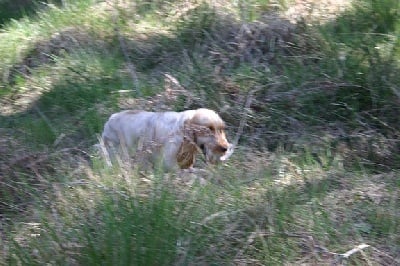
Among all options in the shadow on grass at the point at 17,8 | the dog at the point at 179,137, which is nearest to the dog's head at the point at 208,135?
the dog at the point at 179,137

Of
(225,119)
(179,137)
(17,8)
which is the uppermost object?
(179,137)

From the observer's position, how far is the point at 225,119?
5.88 m

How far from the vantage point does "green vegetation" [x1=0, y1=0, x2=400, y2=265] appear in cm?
396

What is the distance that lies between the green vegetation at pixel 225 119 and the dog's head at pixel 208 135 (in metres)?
0.23

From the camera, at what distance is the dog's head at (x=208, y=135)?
500 centimetres

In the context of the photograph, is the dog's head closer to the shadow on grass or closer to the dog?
the dog

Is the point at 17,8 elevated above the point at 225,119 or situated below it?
below

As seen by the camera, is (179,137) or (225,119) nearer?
(179,137)

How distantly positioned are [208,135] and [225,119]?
0.87m

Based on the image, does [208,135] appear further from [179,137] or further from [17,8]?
[17,8]

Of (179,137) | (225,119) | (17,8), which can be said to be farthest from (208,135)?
(17,8)

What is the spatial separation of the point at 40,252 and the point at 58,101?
3021 mm

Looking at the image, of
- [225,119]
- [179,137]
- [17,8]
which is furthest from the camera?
[17,8]

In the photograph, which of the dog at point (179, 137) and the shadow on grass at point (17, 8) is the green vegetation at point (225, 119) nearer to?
the shadow on grass at point (17, 8)
